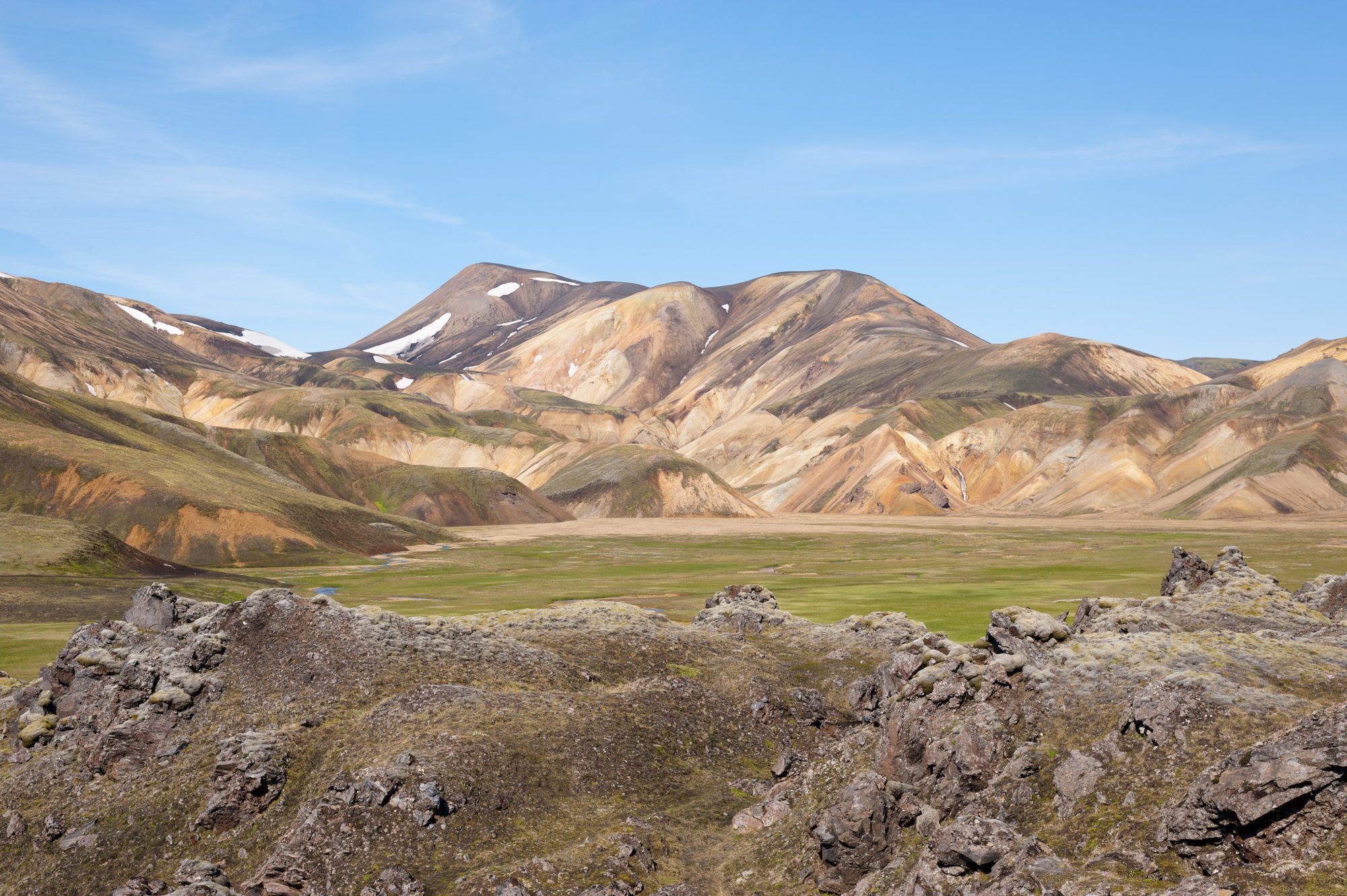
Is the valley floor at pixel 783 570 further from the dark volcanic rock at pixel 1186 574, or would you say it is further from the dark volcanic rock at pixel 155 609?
the dark volcanic rock at pixel 155 609

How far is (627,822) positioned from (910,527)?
512 ft

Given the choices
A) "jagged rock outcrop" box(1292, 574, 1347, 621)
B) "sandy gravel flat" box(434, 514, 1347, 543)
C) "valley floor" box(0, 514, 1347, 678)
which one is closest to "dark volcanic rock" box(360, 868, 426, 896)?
"valley floor" box(0, 514, 1347, 678)

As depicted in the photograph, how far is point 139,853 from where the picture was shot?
26.9 metres

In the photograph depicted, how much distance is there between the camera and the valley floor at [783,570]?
224ft

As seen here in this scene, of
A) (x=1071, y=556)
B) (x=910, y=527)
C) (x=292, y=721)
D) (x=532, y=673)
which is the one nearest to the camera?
(x=292, y=721)

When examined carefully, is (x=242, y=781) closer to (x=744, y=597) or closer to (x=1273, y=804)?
(x=1273, y=804)

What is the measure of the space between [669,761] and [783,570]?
76.0 metres

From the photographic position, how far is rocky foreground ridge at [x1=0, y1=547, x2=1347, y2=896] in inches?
789

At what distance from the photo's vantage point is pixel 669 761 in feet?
105

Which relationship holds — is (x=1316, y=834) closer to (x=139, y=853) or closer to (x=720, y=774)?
(x=720, y=774)

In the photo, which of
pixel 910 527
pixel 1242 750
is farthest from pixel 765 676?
pixel 910 527

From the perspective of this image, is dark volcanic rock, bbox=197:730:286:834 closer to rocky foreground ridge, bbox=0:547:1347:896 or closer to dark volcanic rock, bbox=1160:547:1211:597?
rocky foreground ridge, bbox=0:547:1347:896

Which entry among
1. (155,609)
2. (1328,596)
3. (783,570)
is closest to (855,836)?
(1328,596)

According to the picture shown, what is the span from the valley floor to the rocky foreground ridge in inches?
688
